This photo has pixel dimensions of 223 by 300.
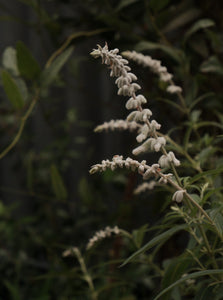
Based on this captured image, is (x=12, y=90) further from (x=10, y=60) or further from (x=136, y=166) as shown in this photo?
(x=136, y=166)

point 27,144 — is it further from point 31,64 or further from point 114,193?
point 31,64

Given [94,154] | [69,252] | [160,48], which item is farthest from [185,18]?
[94,154]

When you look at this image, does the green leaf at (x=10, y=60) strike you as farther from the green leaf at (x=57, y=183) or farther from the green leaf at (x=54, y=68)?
the green leaf at (x=57, y=183)

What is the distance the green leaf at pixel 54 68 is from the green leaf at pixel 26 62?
0.06 feet

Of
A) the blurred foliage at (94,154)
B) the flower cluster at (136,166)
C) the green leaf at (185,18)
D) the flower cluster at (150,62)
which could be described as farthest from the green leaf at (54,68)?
the flower cluster at (136,166)

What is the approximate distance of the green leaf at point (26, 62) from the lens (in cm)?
58

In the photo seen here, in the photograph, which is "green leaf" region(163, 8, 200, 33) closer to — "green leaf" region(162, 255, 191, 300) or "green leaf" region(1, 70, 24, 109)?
"green leaf" region(1, 70, 24, 109)

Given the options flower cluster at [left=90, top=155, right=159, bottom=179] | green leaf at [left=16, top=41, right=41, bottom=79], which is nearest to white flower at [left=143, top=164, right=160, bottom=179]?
flower cluster at [left=90, top=155, right=159, bottom=179]

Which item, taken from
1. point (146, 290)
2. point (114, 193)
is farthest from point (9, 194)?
point (146, 290)

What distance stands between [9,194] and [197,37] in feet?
3.35

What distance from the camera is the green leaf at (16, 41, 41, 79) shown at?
0.58 metres

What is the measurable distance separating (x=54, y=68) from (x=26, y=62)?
45mm

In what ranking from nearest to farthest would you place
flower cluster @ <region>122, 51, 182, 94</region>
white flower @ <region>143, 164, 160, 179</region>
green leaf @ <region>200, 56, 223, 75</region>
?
white flower @ <region>143, 164, 160, 179</region>
flower cluster @ <region>122, 51, 182, 94</region>
green leaf @ <region>200, 56, 223, 75</region>

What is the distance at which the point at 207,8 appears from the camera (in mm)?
743
